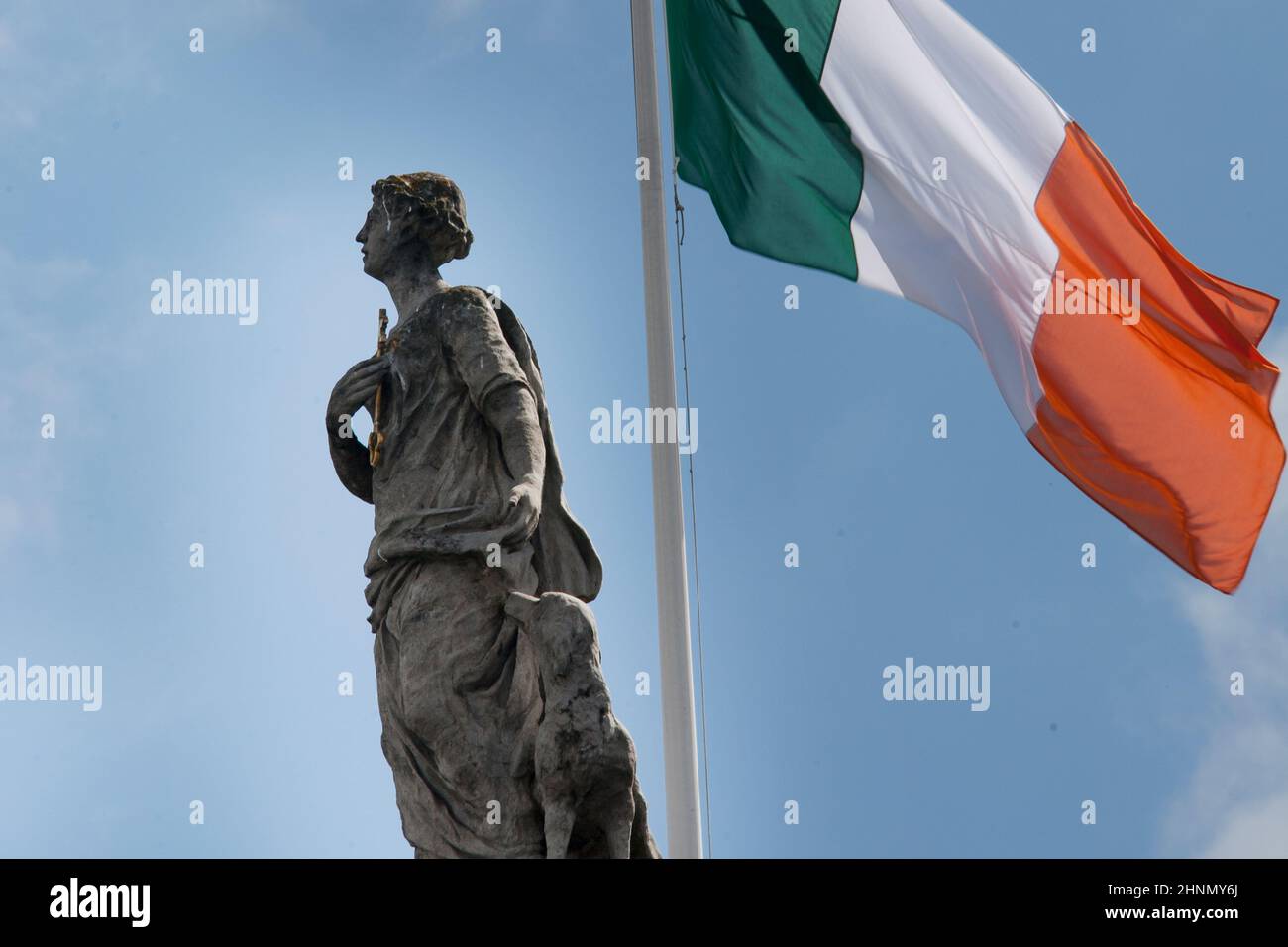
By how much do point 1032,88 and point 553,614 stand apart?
7.78 metres

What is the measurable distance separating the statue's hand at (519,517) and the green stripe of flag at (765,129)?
4475 mm

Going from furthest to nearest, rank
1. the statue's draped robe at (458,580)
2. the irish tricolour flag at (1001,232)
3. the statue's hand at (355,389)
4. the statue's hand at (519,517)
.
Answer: the irish tricolour flag at (1001,232)
the statue's hand at (355,389)
the statue's hand at (519,517)
the statue's draped robe at (458,580)

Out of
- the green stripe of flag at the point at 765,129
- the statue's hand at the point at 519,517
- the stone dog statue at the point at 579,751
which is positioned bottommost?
the stone dog statue at the point at 579,751

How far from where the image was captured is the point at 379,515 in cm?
1098

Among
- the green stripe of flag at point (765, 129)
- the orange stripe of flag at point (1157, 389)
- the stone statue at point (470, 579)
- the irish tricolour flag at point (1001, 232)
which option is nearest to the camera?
the stone statue at point (470, 579)

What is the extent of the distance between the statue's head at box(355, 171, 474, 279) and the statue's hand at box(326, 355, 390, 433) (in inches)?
23.8

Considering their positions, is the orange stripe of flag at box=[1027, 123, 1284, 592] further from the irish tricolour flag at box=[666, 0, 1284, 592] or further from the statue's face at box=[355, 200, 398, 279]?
the statue's face at box=[355, 200, 398, 279]

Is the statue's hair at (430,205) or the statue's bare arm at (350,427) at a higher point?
the statue's hair at (430,205)

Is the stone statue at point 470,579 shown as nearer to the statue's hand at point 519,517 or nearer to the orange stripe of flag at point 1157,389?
the statue's hand at point 519,517

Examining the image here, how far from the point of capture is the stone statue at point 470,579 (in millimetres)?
10070

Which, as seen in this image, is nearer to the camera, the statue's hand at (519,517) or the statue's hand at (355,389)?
the statue's hand at (519,517)

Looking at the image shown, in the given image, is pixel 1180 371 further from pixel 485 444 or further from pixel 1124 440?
pixel 485 444

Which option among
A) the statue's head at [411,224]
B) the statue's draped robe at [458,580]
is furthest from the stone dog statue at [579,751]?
the statue's head at [411,224]
